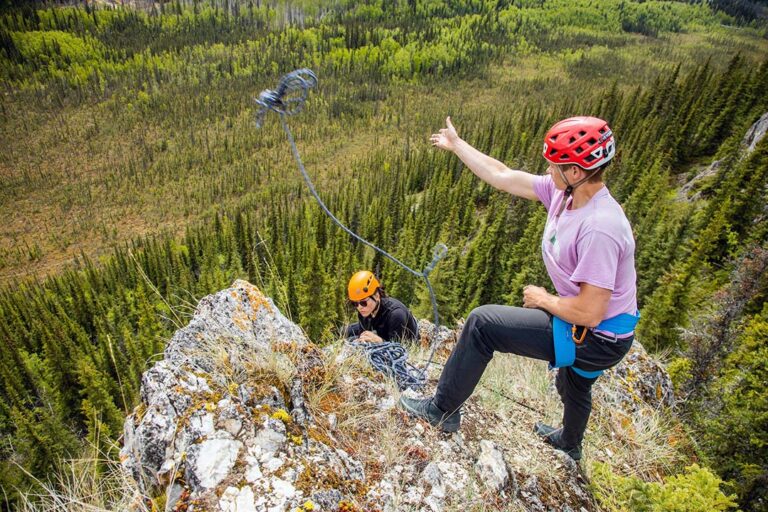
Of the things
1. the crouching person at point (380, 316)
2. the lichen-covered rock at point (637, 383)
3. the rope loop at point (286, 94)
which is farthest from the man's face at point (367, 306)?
the rope loop at point (286, 94)

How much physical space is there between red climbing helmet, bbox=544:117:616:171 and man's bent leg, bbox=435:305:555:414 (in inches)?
49.5

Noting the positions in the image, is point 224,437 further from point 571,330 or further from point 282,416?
point 571,330

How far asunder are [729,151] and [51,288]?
268 feet

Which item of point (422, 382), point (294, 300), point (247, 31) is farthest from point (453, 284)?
point (247, 31)

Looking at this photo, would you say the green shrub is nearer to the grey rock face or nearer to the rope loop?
the grey rock face

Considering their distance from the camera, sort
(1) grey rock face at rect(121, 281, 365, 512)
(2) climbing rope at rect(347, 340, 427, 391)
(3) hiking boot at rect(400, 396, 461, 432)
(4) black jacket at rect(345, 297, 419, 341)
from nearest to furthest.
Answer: (1) grey rock face at rect(121, 281, 365, 512)
(3) hiking boot at rect(400, 396, 461, 432)
(2) climbing rope at rect(347, 340, 427, 391)
(4) black jacket at rect(345, 297, 419, 341)

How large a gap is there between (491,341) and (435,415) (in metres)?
1.07

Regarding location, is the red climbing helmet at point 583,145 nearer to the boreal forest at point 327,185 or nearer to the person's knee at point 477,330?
the person's knee at point 477,330

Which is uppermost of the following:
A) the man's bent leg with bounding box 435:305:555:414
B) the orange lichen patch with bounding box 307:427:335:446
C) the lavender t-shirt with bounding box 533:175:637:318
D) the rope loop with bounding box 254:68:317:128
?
the rope loop with bounding box 254:68:317:128

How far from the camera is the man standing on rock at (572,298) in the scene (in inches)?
111

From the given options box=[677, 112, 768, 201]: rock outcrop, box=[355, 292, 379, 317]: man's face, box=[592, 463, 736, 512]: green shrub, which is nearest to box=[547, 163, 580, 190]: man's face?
box=[592, 463, 736, 512]: green shrub

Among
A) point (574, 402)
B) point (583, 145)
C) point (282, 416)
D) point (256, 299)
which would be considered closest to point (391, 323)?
point (256, 299)

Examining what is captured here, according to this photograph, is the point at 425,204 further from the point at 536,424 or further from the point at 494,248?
the point at 536,424

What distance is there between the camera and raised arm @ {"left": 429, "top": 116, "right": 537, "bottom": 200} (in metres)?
3.90
